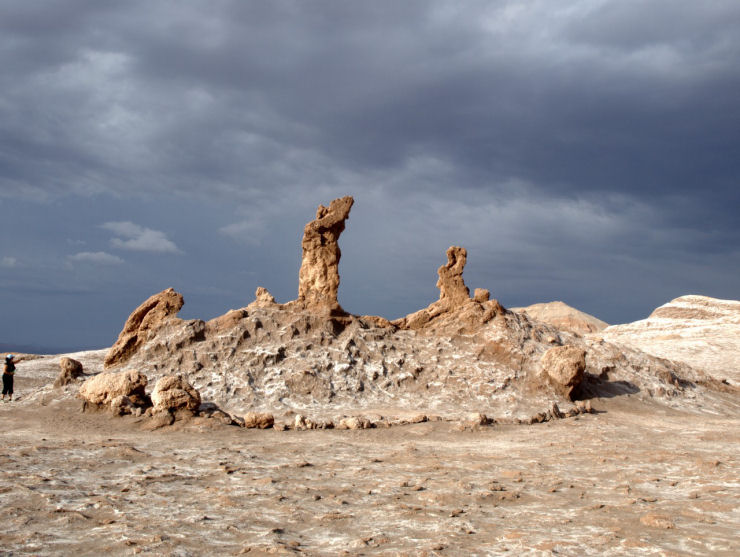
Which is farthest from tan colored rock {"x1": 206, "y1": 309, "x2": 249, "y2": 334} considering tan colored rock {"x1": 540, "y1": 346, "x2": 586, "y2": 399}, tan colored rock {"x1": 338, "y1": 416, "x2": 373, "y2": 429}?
tan colored rock {"x1": 540, "y1": 346, "x2": 586, "y2": 399}

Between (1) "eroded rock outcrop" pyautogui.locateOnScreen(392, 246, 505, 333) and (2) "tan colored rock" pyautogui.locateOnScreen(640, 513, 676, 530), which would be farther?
(1) "eroded rock outcrop" pyautogui.locateOnScreen(392, 246, 505, 333)

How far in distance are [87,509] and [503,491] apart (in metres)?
5.05

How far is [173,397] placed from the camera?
13242 millimetres

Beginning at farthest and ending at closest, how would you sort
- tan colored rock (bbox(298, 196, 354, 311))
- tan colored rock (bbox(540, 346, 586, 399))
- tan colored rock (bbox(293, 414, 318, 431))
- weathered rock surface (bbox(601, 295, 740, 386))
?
weathered rock surface (bbox(601, 295, 740, 386))
tan colored rock (bbox(298, 196, 354, 311))
tan colored rock (bbox(540, 346, 586, 399))
tan colored rock (bbox(293, 414, 318, 431))

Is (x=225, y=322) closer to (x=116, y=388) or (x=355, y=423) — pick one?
(x=116, y=388)

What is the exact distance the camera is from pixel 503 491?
302 inches

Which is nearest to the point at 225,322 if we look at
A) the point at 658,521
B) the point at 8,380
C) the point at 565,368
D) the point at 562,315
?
the point at 8,380

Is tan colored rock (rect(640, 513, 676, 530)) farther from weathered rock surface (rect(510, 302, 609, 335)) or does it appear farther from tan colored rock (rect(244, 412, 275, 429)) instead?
weathered rock surface (rect(510, 302, 609, 335))

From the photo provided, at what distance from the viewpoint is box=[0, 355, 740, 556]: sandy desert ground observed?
5586 mm

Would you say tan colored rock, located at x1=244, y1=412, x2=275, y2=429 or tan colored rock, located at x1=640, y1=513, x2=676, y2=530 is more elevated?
tan colored rock, located at x1=244, y1=412, x2=275, y2=429

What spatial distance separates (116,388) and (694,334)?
113 ft

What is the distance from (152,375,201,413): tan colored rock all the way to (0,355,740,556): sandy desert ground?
2.04ft

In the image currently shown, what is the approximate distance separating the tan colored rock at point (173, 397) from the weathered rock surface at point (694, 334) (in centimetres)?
2003

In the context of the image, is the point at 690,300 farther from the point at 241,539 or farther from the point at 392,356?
the point at 241,539
